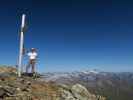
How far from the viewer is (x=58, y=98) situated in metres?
22.4

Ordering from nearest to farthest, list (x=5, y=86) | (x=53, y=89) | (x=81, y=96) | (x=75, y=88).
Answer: (x=5, y=86)
(x=53, y=89)
(x=81, y=96)
(x=75, y=88)

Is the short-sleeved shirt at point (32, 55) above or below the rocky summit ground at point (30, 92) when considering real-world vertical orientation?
above

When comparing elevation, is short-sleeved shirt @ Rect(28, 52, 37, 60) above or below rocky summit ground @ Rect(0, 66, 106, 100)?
above

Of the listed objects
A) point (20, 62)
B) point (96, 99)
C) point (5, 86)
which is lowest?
point (96, 99)

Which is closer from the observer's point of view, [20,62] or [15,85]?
[15,85]

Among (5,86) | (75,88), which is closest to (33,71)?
(75,88)

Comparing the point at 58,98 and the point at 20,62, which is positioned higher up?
the point at 20,62

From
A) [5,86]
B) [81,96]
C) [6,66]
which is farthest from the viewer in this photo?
[6,66]

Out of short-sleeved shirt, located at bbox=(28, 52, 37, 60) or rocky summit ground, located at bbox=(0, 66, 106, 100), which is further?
short-sleeved shirt, located at bbox=(28, 52, 37, 60)

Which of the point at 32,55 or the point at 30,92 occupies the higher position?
the point at 32,55

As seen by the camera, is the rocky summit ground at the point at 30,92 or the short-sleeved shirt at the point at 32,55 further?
the short-sleeved shirt at the point at 32,55

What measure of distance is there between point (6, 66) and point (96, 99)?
1630 centimetres

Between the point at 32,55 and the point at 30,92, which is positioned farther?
the point at 32,55

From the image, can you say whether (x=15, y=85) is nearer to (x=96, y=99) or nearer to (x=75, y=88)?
(x=75, y=88)
